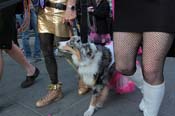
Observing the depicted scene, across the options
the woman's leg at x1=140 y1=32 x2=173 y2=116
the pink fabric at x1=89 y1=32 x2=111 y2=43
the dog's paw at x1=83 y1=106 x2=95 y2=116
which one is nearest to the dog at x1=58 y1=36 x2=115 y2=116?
the dog's paw at x1=83 y1=106 x2=95 y2=116

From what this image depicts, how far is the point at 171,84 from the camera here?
426cm

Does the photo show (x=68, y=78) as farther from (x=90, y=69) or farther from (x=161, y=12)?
(x=161, y=12)

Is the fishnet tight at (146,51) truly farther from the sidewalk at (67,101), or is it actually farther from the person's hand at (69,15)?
the sidewalk at (67,101)

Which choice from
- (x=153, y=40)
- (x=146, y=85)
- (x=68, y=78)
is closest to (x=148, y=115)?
(x=146, y=85)

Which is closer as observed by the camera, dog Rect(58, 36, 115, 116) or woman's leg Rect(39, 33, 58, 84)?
dog Rect(58, 36, 115, 116)

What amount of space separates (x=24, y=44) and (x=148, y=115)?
3.78m

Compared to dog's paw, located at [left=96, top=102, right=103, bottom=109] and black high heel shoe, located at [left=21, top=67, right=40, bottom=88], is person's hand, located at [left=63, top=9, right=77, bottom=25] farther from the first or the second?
black high heel shoe, located at [left=21, top=67, right=40, bottom=88]

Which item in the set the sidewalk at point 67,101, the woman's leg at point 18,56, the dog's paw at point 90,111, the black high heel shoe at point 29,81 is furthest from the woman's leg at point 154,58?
the black high heel shoe at point 29,81

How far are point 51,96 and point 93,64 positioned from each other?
0.69 metres

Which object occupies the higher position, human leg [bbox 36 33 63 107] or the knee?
the knee

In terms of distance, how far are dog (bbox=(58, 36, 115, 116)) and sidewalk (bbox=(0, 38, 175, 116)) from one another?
16 cm

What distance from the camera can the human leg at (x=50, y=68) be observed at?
3.72m

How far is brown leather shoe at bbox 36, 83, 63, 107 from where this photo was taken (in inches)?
154

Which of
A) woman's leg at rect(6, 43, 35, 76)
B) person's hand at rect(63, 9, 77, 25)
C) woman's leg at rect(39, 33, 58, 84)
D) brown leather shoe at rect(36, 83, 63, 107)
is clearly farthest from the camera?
woman's leg at rect(6, 43, 35, 76)
